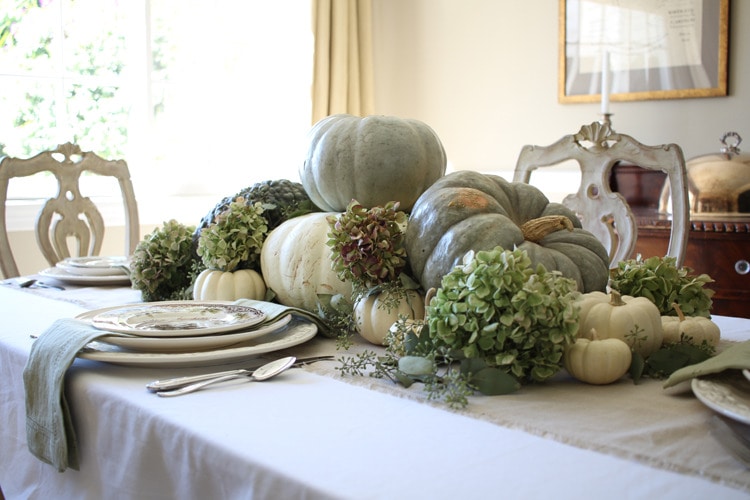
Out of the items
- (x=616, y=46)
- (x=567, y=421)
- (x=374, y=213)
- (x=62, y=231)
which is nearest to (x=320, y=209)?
(x=374, y=213)

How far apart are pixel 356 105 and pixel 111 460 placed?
3.40 m

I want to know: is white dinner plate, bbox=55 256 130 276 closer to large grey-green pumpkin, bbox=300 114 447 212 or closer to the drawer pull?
large grey-green pumpkin, bbox=300 114 447 212

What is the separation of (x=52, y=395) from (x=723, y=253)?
7.16 feet

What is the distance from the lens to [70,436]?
87 centimetres

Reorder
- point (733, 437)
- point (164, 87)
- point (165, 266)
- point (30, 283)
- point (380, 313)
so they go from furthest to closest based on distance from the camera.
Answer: point (164, 87), point (30, 283), point (165, 266), point (380, 313), point (733, 437)

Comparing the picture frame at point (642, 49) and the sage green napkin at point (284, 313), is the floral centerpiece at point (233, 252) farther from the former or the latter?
the picture frame at point (642, 49)

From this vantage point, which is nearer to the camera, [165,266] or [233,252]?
[233,252]

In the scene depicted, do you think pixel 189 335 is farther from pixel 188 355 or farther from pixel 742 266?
pixel 742 266

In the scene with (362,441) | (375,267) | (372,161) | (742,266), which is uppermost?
(372,161)

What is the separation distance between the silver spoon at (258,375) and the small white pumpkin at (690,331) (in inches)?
18.5

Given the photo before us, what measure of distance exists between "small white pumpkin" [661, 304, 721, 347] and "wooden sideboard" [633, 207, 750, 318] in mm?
1620

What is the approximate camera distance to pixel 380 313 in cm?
103

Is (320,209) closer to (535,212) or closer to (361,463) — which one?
(535,212)

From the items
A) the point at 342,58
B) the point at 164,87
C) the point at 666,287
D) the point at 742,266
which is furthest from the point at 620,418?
the point at 342,58
